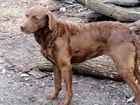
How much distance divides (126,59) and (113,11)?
11.3ft

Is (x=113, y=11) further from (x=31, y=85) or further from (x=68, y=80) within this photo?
(x=68, y=80)

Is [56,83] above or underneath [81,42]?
underneath

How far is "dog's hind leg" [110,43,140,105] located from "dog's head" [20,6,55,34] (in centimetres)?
103

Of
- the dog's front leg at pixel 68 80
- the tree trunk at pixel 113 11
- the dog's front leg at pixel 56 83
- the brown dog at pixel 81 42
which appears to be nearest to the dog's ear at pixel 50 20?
the brown dog at pixel 81 42

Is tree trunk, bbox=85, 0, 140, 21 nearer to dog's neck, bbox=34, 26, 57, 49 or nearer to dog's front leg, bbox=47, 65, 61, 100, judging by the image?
dog's front leg, bbox=47, 65, 61, 100

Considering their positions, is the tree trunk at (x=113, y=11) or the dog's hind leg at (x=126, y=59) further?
the tree trunk at (x=113, y=11)

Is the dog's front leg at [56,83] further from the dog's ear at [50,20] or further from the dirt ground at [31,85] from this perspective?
the dog's ear at [50,20]

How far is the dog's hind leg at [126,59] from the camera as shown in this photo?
550 cm

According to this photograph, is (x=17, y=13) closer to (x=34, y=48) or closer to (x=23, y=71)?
(x=34, y=48)

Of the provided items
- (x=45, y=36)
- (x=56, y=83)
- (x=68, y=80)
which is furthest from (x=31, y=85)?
(x=45, y=36)

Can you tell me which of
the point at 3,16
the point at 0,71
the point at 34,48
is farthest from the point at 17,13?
the point at 0,71

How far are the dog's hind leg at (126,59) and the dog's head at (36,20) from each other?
1.03 meters

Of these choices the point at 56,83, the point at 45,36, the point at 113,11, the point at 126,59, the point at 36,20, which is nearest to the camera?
the point at 36,20

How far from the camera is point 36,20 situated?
17.7ft
